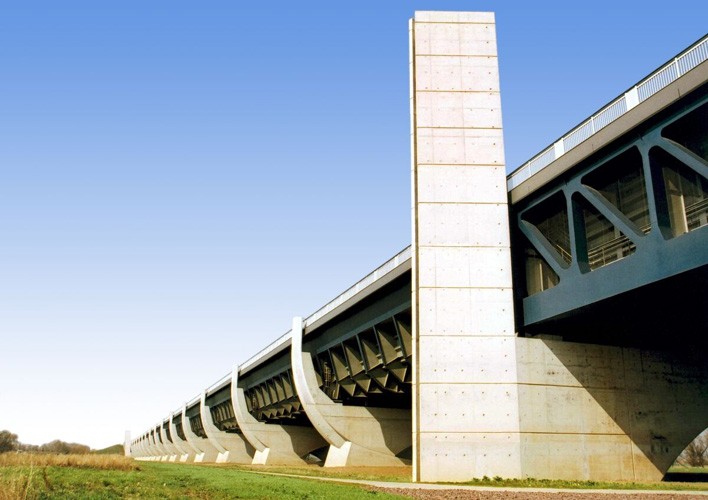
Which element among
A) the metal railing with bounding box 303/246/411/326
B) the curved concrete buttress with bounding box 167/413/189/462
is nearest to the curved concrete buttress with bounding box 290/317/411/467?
the metal railing with bounding box 303/246/411/326

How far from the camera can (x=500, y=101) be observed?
25891 millimetres

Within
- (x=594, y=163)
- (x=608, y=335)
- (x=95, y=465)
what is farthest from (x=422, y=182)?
(x=95, y=465)

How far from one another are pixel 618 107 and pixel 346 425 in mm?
30161

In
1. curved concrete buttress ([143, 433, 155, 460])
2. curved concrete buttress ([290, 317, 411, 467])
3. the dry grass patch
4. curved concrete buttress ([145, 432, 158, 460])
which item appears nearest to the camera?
the dry grass patch

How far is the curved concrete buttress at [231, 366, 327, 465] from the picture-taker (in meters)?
62.4

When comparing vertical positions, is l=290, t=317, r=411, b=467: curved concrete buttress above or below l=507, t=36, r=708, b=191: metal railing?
below

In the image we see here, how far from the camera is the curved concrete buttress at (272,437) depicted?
62375mm

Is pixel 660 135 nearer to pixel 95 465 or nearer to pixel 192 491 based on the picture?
pixel 192 491

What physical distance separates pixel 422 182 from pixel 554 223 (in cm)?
543

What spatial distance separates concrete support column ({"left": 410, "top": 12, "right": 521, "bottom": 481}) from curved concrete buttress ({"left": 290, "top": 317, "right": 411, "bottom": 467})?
21018 mm

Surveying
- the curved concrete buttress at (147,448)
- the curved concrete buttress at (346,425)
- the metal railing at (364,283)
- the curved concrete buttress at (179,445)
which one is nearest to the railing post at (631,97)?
the metal railing at (364,283)

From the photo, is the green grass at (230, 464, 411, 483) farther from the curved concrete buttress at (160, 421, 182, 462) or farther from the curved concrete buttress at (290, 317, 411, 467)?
the curved concrete buttress at (160, 421, 182, 462)

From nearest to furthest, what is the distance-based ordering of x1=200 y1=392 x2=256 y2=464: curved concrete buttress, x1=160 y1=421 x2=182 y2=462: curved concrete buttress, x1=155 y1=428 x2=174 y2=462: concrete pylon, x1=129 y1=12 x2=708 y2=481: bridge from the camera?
x1=129 y1=12 x2=708 y2=481: bridge < x1=200 y1=392 x2=256 y2=464: curved concrete buttress < x1=160 y1=421 x2=182 y2=462: curved concrete buttress < x1=155 y1=428 x2=174 y2=462: concrete pylon

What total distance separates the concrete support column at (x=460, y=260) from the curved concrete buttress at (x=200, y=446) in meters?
70.3
